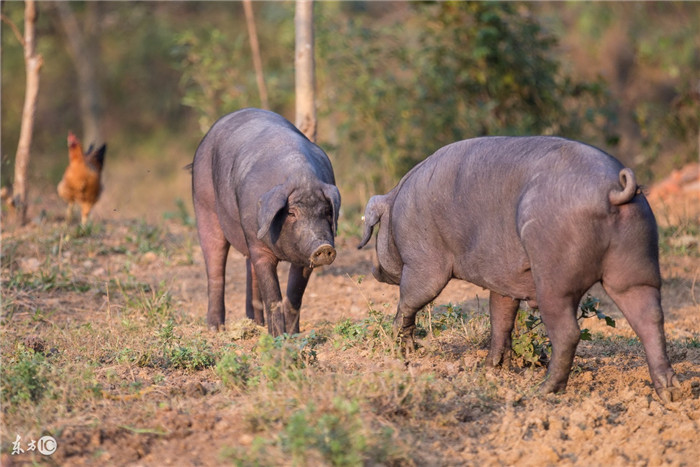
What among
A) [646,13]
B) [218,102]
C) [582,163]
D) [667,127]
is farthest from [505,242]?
[646,13]

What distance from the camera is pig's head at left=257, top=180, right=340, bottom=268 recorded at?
5844 millimetres

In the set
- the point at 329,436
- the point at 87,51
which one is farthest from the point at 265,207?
the point at 87,51

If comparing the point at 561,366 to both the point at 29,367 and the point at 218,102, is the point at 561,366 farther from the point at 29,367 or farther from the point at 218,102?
the point at 218,102

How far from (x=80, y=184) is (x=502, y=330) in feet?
20.7

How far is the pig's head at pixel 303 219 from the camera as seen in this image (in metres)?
5.84

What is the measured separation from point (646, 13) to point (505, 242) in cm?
1658

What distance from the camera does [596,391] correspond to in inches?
198

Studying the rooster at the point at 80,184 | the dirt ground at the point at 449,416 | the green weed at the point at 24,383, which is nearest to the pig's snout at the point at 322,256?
the dirt ground at the point at 449,416

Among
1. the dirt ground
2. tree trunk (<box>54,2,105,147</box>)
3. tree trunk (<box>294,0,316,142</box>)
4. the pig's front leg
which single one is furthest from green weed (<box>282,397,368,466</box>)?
tree trunk (<box>54,2,105,147</box>)

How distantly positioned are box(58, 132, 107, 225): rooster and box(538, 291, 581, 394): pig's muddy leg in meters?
6.70

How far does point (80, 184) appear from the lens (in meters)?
10.2

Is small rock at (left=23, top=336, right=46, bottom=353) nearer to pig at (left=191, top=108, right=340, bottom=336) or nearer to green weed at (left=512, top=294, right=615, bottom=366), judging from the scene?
pig at (left=191, top=108, right=340, bottom=336)

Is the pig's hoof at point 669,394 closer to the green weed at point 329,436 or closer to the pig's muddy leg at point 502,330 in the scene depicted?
the pig's muddy leg at point 502,330

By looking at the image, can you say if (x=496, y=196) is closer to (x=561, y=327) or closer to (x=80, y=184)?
(x=561, y=327)
